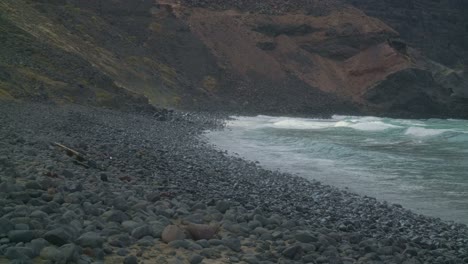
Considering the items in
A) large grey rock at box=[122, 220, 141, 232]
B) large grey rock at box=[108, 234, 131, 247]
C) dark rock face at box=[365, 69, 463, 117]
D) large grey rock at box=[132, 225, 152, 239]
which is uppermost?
dark rock face at box=[365, 69, 463, 117]

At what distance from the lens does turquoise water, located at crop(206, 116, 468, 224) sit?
12742 mm

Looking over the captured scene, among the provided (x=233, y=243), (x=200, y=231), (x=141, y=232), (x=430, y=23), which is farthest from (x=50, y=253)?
(x=430, y=23)

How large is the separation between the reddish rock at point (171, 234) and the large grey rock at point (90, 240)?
84 cm

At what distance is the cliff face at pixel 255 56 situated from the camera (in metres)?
42.2

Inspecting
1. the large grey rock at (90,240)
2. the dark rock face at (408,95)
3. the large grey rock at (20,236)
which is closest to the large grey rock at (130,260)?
the large grey rock at (90,240)

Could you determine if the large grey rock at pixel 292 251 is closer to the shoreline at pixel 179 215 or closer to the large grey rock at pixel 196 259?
the shoreline at pixel 179 215

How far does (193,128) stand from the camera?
1075 inches

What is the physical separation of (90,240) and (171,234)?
1.06m

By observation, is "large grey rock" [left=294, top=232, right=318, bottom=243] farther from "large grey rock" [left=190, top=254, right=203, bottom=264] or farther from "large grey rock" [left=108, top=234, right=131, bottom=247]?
"large grey rock" [left=108, top=234, right=131, bottom=247]

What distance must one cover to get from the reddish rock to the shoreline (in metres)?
0.01

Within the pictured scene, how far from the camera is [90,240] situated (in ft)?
18.3

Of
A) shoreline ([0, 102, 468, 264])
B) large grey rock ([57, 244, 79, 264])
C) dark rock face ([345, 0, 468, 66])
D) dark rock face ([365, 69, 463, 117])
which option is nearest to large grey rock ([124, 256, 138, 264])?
shoreline ([0, 102, 468, 264])

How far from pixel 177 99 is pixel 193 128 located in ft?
49.0

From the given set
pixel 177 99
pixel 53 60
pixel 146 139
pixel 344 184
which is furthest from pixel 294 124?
pixel 344 184
